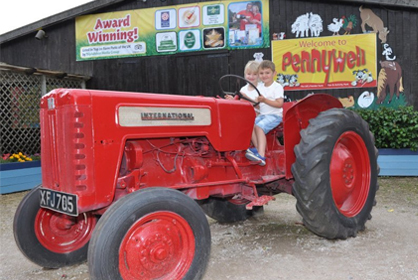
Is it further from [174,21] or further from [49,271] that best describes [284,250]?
[174,21]

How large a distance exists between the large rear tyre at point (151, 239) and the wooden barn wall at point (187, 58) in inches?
272

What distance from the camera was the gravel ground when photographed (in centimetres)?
304

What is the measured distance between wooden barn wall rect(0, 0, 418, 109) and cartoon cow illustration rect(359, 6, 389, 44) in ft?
0.27

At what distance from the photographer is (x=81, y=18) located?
10547 mm

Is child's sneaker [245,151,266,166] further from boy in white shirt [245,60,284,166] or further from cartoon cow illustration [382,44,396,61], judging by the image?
cartoon cow illustration [382,44,396,61]

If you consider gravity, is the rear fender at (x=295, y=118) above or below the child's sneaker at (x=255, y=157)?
above

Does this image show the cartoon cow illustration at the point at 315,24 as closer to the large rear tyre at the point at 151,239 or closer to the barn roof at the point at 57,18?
the barn roof at the point at 57,18

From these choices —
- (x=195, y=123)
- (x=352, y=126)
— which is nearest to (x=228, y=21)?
(x=352, y=126)

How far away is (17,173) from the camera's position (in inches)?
282

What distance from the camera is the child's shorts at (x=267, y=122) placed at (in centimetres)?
384

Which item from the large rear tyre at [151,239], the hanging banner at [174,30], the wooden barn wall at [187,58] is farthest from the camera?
the hanging banner at [174,30]

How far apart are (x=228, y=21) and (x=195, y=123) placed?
673 cm

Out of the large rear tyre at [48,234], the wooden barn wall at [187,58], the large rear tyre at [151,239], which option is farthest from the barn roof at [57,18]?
the large rear tyre at [151,239]

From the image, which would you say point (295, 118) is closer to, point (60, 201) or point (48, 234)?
point (60, 201)
